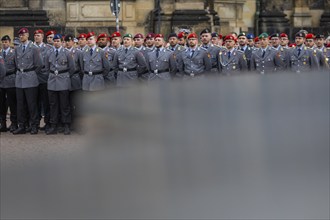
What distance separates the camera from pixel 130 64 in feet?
45.4

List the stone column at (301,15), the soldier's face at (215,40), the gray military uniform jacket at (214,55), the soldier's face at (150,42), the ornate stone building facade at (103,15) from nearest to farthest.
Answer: the gray military uniform jacket at (214,55)
the soldier's face at (150,42)
the soldier's face at (215,40)
the ornate stone building facade at (103,15)
the stone column at (301,15)

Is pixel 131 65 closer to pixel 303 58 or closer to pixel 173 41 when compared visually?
pixel 173 41

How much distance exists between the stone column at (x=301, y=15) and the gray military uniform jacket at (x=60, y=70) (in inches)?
549

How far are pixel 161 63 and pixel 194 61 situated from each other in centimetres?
53

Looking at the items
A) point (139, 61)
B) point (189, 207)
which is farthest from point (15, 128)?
point (189, 207)

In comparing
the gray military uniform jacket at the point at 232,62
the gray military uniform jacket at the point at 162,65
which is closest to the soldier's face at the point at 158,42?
the gray military uniform jacket at the point at 162,65

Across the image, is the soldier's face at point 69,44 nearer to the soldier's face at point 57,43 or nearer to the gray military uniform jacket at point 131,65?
the soldier's face at point 57,43

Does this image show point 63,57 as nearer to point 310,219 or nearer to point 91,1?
point 91,1

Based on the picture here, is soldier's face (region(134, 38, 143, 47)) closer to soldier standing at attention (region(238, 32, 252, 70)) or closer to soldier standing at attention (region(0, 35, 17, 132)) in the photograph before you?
soldier standing at attention (region(238, 32, 252, 70))

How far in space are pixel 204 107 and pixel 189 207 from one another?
0.33 m

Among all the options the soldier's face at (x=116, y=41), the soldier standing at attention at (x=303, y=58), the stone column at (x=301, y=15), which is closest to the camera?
the soldier standing at attention at (x=303, y=58)

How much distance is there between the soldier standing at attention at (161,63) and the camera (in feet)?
44.5

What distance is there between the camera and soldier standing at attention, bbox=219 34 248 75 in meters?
13.7

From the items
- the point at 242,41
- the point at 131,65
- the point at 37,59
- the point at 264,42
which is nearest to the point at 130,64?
the point at 131,65
